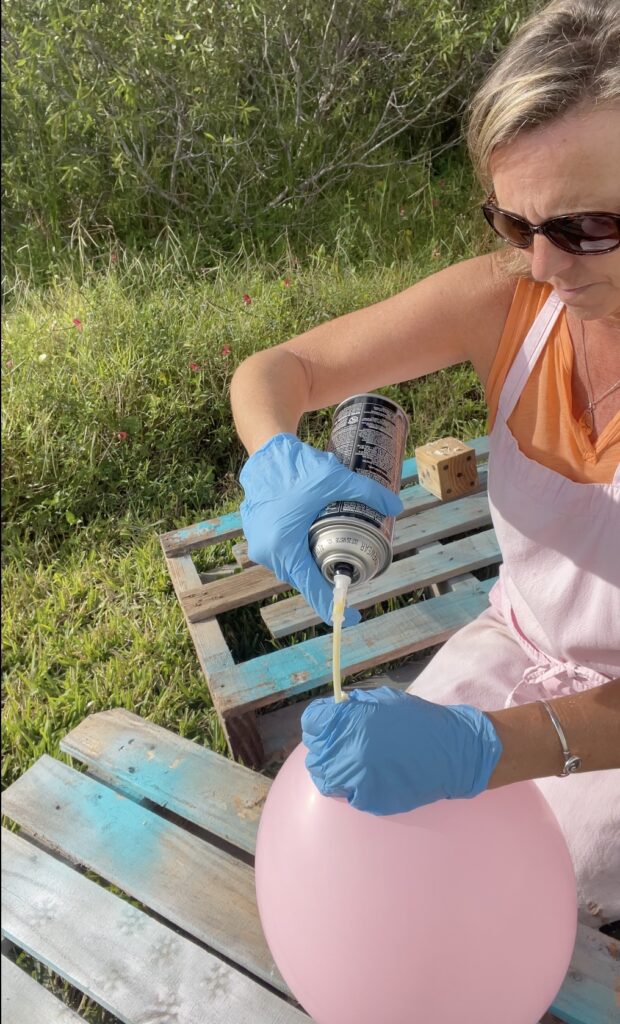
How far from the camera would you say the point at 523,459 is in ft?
5.36

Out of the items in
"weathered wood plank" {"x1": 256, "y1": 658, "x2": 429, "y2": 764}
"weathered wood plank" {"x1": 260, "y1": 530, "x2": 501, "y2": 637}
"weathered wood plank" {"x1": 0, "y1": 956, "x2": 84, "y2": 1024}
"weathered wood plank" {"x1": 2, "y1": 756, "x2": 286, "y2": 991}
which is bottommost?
"weathered wood plank" {"x1": 256, "y1": 658, "x2": 429, "y2": 764}

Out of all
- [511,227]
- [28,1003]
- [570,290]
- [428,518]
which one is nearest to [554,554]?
[570,290]

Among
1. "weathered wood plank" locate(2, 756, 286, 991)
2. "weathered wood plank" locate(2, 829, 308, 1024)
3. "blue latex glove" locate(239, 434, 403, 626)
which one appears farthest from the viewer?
"weathered wood plank" locate(2, 756, 286, 991)

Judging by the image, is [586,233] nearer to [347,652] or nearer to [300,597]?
[347,652]

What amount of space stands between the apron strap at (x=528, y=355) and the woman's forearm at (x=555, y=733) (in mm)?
595

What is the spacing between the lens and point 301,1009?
155 centimetres

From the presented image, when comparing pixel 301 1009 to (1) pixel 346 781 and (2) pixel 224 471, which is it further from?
(2) pixel 224 471

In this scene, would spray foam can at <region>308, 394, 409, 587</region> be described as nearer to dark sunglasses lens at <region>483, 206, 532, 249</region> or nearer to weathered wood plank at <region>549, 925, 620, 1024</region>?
dark sunglasses lens at <region>483, 206, 532, 249</region>

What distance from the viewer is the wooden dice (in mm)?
2729

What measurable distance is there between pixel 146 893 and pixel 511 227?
1.46m

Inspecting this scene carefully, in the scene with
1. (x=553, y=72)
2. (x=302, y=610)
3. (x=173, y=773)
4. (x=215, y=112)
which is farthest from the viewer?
(x=215, y=112)

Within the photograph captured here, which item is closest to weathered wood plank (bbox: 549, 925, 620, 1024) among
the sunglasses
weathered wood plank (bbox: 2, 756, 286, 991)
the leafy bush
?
weathered wood plank (bbox: 2, 756, 286, 991)

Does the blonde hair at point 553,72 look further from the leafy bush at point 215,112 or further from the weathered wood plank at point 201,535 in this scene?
the leafy bush at point 215,112

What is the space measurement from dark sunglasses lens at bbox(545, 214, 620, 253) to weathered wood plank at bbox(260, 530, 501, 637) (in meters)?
1.30
